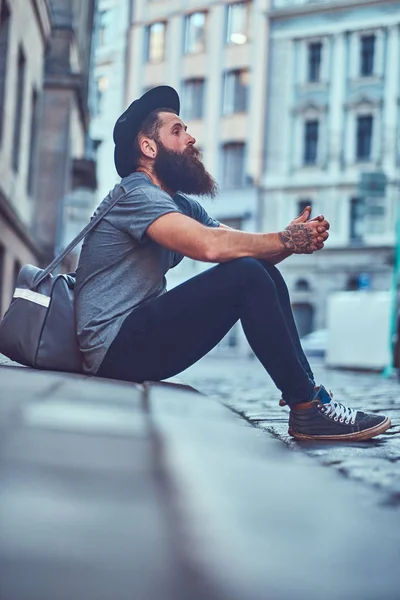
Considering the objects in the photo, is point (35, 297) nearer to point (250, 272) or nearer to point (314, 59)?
point (250, 272)

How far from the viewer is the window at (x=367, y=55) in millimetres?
35312

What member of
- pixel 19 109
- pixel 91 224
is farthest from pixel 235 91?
pixel 91 224

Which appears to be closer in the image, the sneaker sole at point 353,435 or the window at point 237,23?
the sneaker sole at point 353,435

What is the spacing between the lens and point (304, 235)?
143 inches

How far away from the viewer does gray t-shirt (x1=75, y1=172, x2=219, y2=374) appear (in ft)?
12.1

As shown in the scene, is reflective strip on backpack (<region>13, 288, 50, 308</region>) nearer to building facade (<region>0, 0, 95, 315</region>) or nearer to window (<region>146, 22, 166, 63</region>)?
building facade (<region>0, 0, 95, 315</region>)

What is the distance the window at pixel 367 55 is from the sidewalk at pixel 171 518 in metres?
34.0

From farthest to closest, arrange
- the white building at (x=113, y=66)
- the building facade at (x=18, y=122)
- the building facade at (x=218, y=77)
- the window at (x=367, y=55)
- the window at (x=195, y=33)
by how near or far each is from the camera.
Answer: the window at (x=195, y=33) → the building facade at (x=218, y=77) → the window at (x=367, y=55) → the white building at (x=113, y=66) → the building facade at (x=18, y=122)

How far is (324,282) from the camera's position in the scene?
34.6 m

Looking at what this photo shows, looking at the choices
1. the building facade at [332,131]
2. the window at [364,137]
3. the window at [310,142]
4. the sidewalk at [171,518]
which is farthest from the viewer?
the window at [310,142]

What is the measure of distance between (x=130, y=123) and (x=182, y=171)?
0.92ft

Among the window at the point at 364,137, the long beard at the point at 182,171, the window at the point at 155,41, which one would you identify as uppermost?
the window at the point at 155,41

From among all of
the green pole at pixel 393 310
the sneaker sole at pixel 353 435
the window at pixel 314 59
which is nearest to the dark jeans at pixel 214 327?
the sneaker sole at pixel 353 435

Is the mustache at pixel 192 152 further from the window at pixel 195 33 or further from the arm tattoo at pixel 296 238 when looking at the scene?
the window at pixel 195 33
